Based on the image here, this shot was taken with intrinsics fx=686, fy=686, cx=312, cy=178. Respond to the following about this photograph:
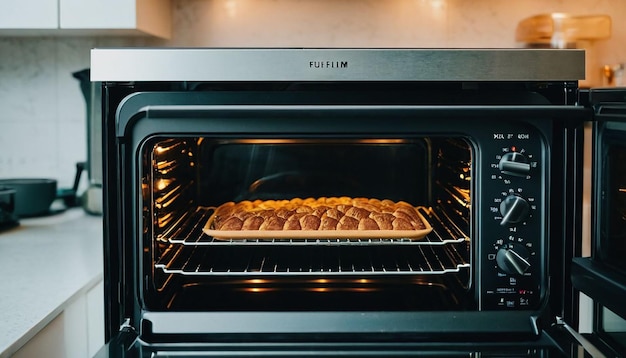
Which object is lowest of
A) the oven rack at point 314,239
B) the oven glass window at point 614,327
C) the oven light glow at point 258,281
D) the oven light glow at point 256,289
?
the oven glass window at point 614,327

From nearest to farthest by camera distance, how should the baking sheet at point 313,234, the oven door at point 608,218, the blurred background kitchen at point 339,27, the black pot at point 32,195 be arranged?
1. the oven door at point 608,218
2. the baking sheet at point 313,234
3. the black pot at point 32,195
4. the blurred background kitchen at point 339,27

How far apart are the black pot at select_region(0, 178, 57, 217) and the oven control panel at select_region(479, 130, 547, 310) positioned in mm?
1283

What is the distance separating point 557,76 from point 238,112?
0.48 meters

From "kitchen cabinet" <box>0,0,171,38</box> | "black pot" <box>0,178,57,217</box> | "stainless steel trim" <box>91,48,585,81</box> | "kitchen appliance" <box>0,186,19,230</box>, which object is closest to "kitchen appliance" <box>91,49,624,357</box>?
"stainless steel trim" <box>91,48,585,81</box>

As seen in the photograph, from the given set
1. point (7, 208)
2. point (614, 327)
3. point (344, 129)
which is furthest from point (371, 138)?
point (7, 208)

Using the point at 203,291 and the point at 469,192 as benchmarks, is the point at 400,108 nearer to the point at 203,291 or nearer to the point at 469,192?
the point at 469,192

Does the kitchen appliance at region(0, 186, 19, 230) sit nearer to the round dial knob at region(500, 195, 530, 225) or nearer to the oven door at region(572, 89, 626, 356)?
the round dial knob at region(500, 195, 530, 225)

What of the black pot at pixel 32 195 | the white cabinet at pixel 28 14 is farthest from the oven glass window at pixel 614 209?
the black pot at pixel 32 195

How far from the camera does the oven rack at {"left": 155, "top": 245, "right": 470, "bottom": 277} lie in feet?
3.91

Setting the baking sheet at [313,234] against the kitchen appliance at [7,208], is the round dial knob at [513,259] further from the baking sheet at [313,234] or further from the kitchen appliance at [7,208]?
the kitchen appliance at [7,208]

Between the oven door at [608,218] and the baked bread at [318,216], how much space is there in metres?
0.30

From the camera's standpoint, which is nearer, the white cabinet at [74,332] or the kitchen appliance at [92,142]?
the white cabinet at [74,332]

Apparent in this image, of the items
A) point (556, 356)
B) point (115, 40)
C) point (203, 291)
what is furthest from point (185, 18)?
point (556, 356)

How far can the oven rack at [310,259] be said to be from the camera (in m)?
1.19
